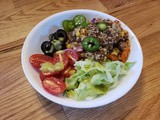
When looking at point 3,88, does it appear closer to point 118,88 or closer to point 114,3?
point 118,88

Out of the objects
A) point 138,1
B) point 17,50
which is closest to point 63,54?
point 17,50

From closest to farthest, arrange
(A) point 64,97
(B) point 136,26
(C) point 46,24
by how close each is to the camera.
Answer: (A) point 64,97 → (C) point 46,24 → (B) point 136,26

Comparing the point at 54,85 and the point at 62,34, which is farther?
the point at 62,34

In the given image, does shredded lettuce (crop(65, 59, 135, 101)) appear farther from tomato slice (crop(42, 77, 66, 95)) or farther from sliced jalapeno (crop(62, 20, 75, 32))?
sliced jalapeno (crop(62, 20, 75, 32))

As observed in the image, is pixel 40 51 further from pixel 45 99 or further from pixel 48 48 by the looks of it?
pixel 45 99

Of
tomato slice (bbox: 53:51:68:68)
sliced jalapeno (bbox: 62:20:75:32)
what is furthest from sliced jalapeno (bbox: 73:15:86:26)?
tomato slice (bbox: 53:51:68:68)

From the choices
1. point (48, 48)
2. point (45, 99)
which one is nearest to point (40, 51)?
point (48, 48)

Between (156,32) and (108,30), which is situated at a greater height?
(108,30)
